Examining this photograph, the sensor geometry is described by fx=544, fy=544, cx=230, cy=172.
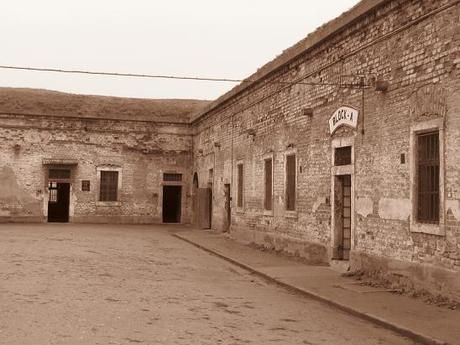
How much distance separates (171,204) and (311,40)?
19.2 m

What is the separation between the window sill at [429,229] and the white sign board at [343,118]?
9.58 ft

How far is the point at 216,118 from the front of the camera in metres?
24.3

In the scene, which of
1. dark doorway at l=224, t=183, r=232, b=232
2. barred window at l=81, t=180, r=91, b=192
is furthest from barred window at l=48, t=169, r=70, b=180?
dark doorway at l=224, t=183, r=232, b=232

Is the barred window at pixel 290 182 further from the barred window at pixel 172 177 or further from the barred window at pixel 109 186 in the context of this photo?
the barred window at pixel 109 186

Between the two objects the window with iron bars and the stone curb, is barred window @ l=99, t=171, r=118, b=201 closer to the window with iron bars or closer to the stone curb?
the stone curb

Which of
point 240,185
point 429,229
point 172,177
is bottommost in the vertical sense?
point 429,229

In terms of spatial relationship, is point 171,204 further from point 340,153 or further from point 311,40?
point 340,153

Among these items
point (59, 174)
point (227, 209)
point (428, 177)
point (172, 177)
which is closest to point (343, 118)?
point (428, 177)

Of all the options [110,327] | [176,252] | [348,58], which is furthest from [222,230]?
[110,327]

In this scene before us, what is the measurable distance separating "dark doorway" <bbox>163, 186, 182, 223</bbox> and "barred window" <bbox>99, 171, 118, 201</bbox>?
3006 mm

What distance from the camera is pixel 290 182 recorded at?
15.5 m

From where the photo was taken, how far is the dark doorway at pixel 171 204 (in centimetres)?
3041

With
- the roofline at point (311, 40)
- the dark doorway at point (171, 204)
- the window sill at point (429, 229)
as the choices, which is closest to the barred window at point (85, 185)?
the dark doorway at point (171, 204)

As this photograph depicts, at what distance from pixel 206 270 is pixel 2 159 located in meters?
18.6
